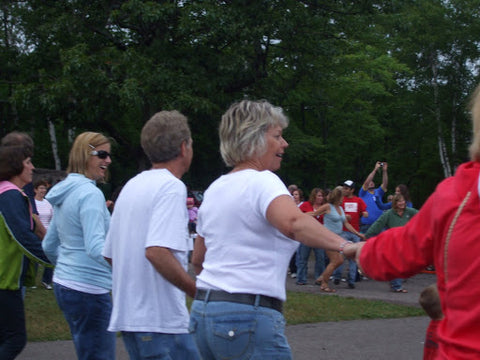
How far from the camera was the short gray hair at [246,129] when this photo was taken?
290 centimetres

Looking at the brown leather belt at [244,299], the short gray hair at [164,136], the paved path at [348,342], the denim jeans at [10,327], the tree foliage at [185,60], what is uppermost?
the tree foliage at [185,60]

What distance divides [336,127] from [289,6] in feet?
45.8

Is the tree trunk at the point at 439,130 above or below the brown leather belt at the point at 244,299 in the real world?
above

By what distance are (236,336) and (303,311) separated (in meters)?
6.57

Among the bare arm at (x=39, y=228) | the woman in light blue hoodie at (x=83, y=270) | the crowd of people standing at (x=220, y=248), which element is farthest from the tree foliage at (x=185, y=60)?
the crowd of people standing at (x=220, y=248)

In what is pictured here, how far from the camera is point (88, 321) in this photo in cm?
379

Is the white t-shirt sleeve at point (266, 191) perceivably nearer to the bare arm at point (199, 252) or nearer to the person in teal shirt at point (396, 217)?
the bare arm at point (199, 252)

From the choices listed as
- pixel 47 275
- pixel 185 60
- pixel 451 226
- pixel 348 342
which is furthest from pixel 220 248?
pixel 185 60

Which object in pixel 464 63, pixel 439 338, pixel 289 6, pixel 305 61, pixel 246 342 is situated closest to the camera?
pixel 439 338

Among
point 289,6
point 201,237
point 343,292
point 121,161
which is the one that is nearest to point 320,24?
point 289,6

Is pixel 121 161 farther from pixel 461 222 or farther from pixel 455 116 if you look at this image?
pixel 461 222

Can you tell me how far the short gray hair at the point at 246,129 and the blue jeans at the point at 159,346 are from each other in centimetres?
87

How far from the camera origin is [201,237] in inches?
120

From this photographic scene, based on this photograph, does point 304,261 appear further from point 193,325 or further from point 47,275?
point 193,325
